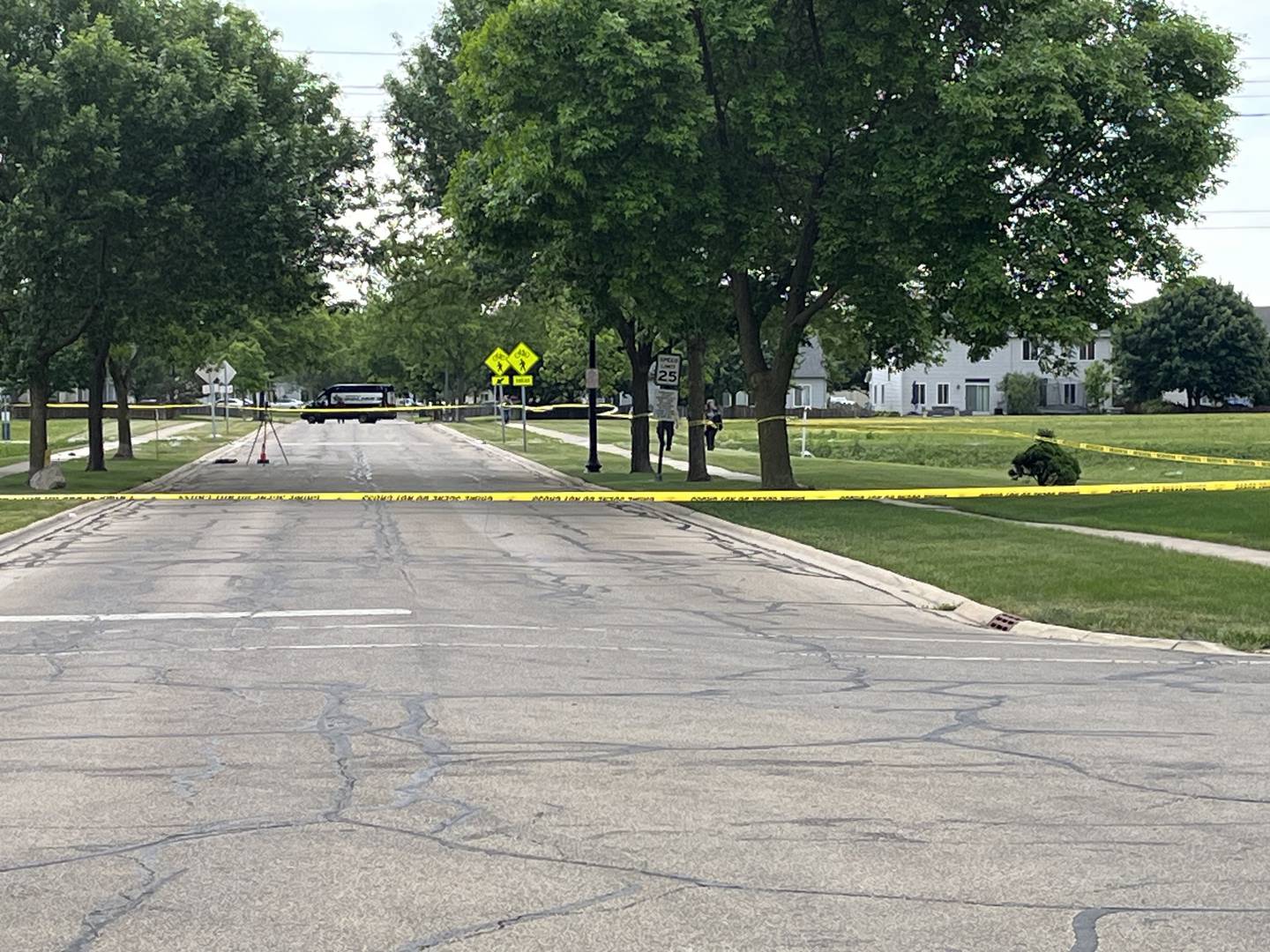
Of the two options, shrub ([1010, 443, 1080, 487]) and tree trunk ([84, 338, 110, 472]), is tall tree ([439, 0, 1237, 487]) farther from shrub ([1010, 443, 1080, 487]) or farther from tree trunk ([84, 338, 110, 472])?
tree trunk ([84, 338, 110, 472])

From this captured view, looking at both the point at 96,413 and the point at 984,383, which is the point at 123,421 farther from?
the point at 984,383

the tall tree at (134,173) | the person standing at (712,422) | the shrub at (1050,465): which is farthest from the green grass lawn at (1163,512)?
the person standing at (712,422)

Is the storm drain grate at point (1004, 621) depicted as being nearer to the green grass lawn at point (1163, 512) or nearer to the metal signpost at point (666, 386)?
the green grass lawn at point (1163, 512)

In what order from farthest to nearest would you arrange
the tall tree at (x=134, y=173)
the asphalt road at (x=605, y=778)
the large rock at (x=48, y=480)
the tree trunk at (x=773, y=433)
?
the large rock at (x=48, y=480) → the tree trunk at (x=773, y=433) → the tall tree at (x=134, y=173) → the asphalt road at (x=605, y=778)

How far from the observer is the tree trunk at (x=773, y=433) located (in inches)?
1190

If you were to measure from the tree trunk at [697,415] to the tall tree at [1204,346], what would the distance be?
56.6 m

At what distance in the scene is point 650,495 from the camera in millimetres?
30172

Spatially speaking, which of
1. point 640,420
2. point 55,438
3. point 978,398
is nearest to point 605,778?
point 640,420

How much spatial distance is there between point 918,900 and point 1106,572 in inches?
459

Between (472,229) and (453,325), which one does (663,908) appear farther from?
(453,325)

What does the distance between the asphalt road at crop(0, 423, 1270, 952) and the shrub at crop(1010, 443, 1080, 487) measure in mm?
17987

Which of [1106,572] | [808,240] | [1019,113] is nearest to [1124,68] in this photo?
[1019,113]

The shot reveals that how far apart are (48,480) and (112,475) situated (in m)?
5.93

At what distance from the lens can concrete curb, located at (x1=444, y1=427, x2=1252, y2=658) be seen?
1321cm
